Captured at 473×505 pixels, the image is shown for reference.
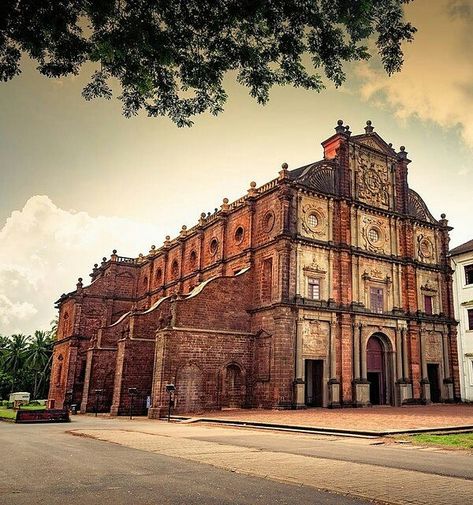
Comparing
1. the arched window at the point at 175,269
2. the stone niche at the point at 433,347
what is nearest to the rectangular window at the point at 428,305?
the stone niche at the point at 433,347

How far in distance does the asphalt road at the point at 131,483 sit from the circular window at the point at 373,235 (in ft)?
83.9

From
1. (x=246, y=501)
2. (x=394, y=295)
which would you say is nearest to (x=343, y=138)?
(x=394, y=295)

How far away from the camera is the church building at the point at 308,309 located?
28.8 metres

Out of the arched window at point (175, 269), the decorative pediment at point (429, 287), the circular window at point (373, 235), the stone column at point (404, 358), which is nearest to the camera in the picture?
the stone column at point (404, 358)

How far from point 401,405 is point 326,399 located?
5885 millimetres

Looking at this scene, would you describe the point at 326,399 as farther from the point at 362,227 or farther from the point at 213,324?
the point at 362,227

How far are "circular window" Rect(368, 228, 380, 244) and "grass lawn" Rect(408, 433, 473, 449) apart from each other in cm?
1924

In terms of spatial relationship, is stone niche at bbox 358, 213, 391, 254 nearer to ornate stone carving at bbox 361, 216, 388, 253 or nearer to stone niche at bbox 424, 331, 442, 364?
ornate stone carving at bbox 361, 216, 388, 253

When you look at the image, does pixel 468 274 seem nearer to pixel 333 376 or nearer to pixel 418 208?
pixel 418 208

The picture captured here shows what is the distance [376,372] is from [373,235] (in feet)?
30.1

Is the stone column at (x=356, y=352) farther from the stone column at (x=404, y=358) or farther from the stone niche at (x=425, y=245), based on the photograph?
the stone niche at (x=425, y=245)

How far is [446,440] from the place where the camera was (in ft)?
46.9

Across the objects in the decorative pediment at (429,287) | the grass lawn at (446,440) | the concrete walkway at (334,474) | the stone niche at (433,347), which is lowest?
the concrete walkway at (334,474)

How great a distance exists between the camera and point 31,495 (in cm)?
696
